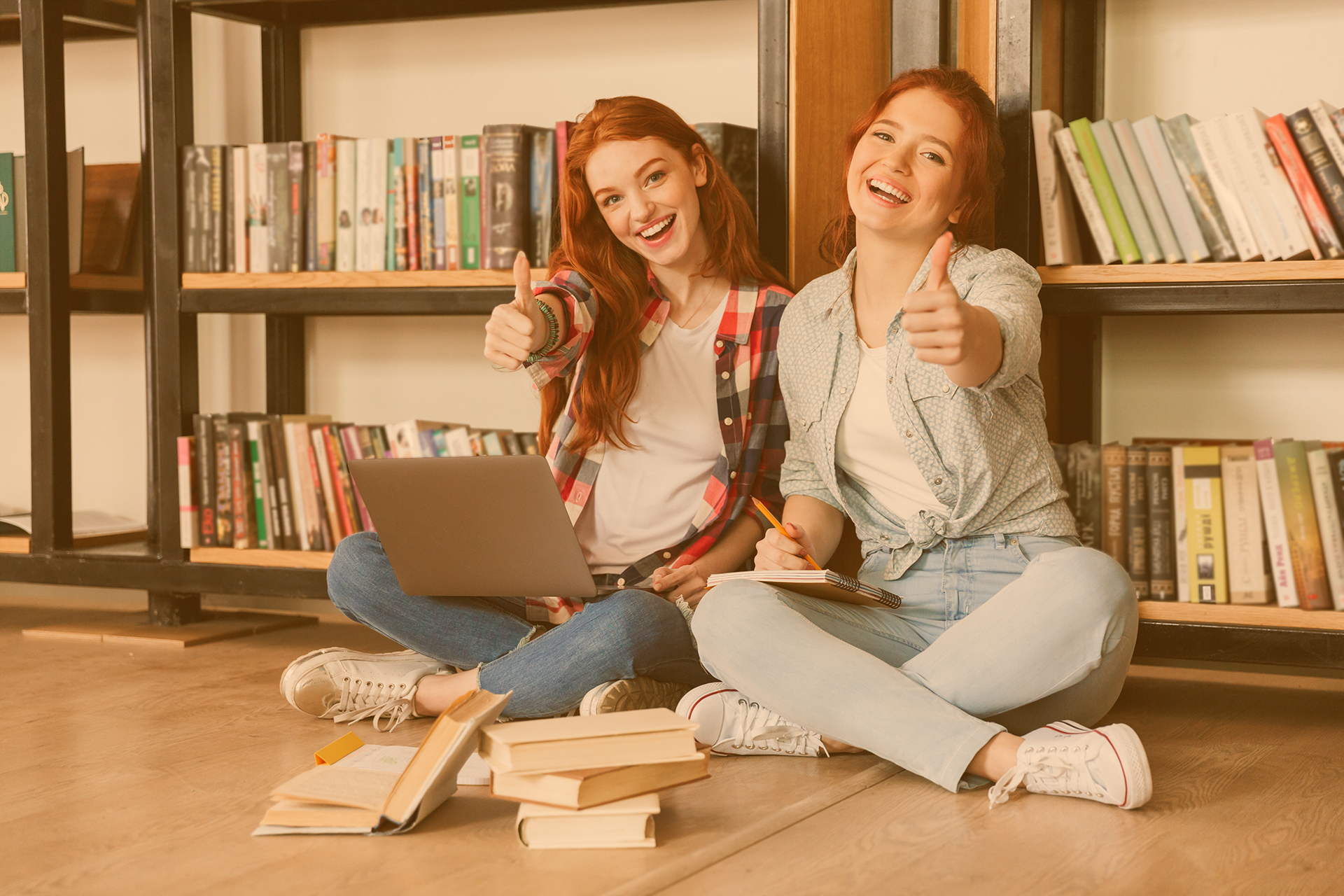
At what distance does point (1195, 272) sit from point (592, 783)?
103 centimetres

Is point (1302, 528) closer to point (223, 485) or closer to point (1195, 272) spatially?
point (1195, 272)

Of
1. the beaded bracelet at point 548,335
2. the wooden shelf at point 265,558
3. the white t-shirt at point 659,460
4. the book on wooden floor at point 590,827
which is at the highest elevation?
the beaded bracelet at point 548,335

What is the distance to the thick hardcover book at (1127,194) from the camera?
1.63m

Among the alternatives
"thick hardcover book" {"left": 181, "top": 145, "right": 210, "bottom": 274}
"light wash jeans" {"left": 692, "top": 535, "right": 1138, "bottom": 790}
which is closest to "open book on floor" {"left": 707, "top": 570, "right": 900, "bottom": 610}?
"light wash jeans" {"left": 692, "top": 535, "right": 1138, "bottom": 790}

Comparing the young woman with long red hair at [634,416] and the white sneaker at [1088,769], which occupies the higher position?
the young woman with long red hair at [634,416]

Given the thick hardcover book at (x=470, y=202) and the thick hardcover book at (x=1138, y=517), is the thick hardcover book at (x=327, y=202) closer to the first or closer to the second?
the thick hardcover book at (x=470, y=202)

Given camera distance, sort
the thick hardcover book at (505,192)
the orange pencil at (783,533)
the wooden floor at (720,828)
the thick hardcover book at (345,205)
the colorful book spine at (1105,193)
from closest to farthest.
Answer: the wooden floor at (720,828) → the orange pencil at (783,533) → the colorful book spine at (1105,193) → the thick hardcover book at (505,192) → the thick hardcover book at (345,205)

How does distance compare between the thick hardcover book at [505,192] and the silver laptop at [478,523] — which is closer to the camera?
the silver laptop at [478,523]

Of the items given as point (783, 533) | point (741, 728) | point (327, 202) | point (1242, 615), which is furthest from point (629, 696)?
point (327, 202)

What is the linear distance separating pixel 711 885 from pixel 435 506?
0.63m

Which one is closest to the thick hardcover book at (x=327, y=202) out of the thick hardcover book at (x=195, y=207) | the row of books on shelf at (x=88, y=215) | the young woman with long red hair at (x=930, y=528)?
the thick hardcover book at (x=195, y=207)

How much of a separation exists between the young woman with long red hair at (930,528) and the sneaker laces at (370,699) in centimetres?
38

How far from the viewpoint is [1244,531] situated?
1610 millimetres

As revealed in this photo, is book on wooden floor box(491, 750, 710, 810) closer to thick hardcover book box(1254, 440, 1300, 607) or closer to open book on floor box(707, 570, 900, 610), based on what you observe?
open book on floor box(707, 570, 900, 610)
